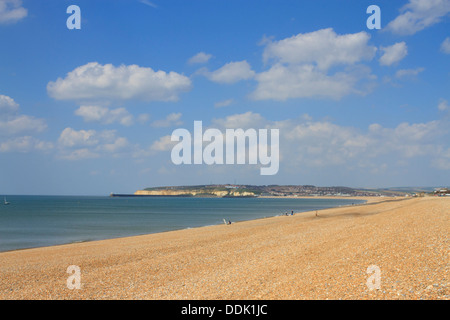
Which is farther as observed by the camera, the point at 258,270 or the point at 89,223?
the point at 89,223

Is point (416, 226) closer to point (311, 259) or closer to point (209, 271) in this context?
point (311, 259)

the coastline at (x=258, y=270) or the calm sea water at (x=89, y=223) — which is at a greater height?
the coastline at (x=258, y=270)

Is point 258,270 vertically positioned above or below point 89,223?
above

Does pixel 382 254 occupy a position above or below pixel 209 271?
above

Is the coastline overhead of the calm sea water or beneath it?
overhead

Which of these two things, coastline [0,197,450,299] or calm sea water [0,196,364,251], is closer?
coastline [0,197,450,299]

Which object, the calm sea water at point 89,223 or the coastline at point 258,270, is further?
the calm sea water at point 89,223
